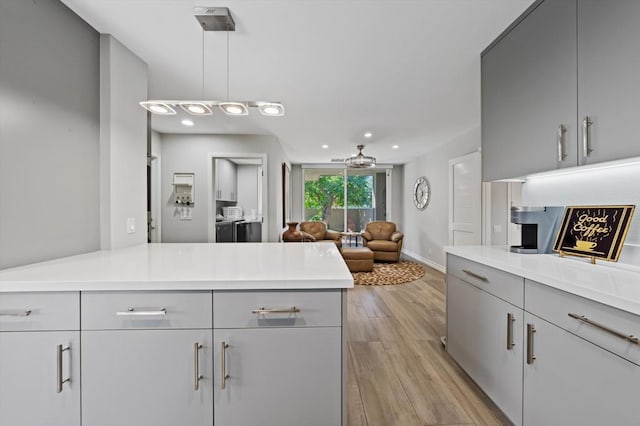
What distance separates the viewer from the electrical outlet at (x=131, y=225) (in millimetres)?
2229

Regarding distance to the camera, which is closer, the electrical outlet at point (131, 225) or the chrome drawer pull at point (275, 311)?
the chrome drawer pull at point (275, 311)

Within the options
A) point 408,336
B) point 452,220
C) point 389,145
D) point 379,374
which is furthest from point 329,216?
point 379,374

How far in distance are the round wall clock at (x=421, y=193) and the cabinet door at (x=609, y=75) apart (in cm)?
504

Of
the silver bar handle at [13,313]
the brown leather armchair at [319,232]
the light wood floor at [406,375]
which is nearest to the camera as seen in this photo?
the silver bar handle at [13,313]

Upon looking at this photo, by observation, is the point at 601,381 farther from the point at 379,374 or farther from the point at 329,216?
the point at 329,216

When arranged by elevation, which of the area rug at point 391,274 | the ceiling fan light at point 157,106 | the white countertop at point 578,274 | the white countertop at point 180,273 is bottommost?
the area rug at point 391,274

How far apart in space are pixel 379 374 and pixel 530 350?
108 cm

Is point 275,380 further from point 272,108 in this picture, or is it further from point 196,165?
point 196,165

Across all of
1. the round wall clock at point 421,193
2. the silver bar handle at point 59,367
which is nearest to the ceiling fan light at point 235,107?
the silver bar handle at point 59,367

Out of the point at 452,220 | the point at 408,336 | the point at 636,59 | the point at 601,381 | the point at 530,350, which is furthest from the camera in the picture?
the point at 452,220

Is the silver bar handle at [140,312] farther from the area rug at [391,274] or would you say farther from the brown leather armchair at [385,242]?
the brown leather armchair at [385,242]

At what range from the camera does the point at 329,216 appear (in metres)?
8.30

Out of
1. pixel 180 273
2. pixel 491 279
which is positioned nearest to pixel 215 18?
pixel 180 273

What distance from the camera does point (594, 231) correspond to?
1628 millimetres
